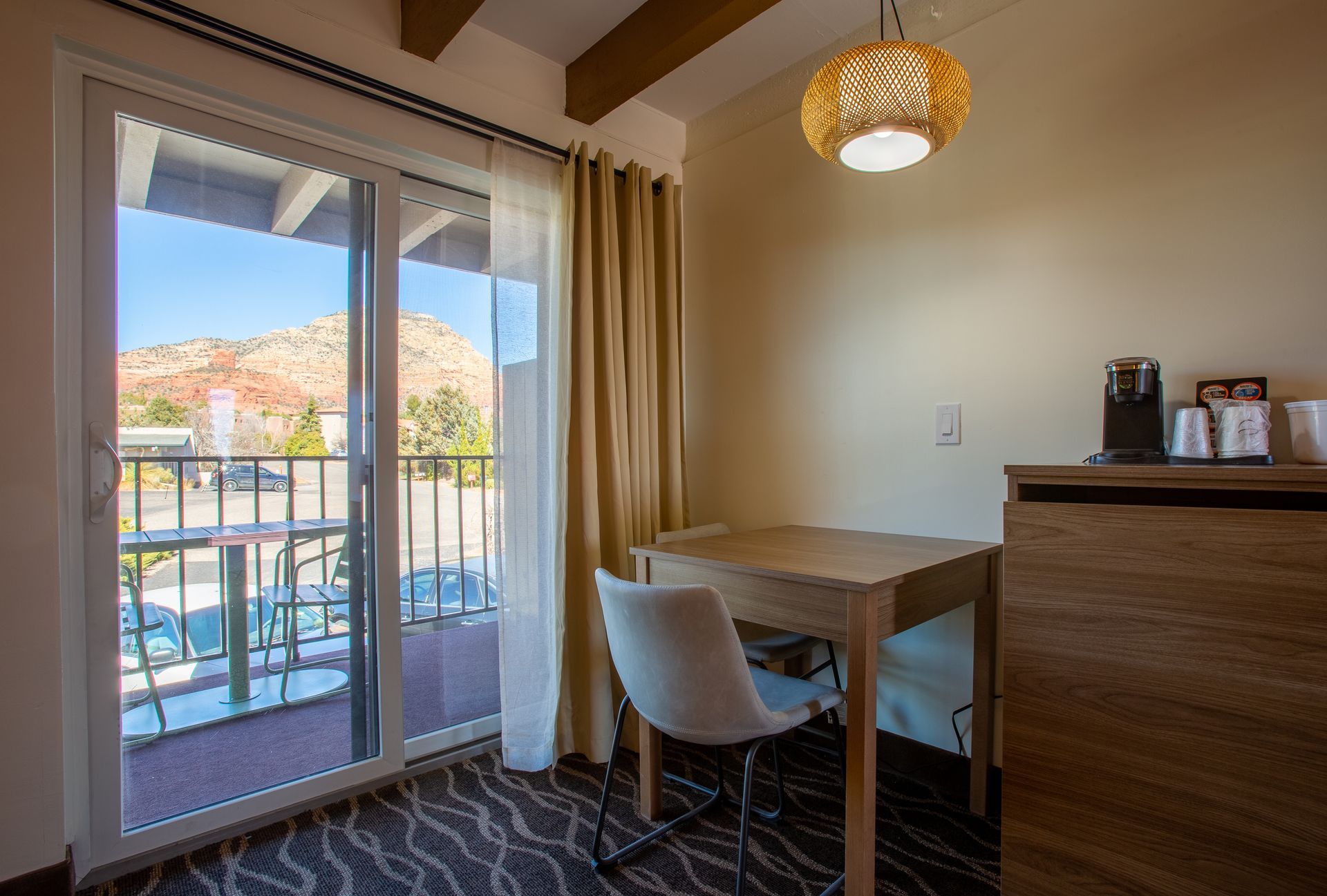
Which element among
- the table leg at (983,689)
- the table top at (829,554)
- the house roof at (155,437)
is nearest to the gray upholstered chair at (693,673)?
the table top at (829,554)

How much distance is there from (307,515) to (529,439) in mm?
729

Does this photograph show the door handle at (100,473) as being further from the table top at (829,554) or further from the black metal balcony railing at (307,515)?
the table top at (829,554)

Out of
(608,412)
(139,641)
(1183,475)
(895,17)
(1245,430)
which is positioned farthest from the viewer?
(608,412)

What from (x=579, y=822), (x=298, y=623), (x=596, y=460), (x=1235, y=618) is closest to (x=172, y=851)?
(x=298, y=623)

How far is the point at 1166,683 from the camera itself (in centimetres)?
116

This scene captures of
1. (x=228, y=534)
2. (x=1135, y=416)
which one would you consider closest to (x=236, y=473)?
(x=228, y=534)

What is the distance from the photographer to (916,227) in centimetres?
205

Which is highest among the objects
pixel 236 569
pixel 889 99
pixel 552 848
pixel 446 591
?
pixel 889 99

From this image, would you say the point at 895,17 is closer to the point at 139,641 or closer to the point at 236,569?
the point at 236,569

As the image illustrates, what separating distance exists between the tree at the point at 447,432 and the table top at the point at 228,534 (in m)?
0.35

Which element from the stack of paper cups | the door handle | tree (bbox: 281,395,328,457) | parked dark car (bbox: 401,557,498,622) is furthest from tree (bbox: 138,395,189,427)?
the stack of paper cups

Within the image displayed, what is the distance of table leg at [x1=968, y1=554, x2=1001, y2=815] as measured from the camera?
1.79 meters

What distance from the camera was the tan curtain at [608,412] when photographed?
2.26m

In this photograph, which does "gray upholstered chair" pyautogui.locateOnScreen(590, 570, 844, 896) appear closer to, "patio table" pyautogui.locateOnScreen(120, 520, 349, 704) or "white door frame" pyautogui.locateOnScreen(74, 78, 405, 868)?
"patio table" pyautogui.locateOnScreen(120, 520, 349, 704)
